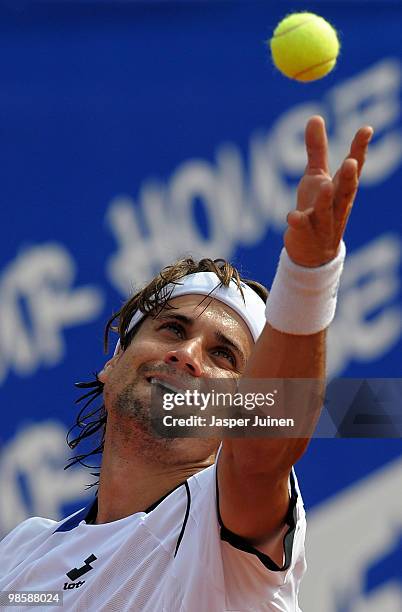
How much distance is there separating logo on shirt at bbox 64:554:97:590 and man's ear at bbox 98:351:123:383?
0.67 meters

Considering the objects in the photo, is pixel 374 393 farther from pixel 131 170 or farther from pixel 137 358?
pixel 131 170

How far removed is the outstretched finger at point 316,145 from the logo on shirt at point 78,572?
3.65 ft

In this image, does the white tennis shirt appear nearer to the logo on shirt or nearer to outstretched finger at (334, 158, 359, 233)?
the logo on shirt

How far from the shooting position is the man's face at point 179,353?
2.49 m

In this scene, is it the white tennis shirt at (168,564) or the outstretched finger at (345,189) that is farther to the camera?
the white tennis shirt at (168,564)

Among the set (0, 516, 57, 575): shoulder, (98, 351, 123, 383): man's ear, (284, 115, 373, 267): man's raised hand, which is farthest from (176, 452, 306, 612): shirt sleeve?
(98, 351, 123, 383): man's ear

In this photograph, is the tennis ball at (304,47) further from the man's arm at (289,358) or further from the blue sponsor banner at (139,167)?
the blue sponsor banner at (139,167)

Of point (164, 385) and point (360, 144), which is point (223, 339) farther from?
point (360, 144)

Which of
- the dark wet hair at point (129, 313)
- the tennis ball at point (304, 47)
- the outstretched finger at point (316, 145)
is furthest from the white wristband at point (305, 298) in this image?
the dark wet hair at point (129, 313)

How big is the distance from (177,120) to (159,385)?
1.03 meters

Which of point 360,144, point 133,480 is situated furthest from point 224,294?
point 360,144

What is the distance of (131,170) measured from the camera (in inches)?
124

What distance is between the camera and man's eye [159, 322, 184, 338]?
264 centimetres

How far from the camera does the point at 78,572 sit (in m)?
2.24
